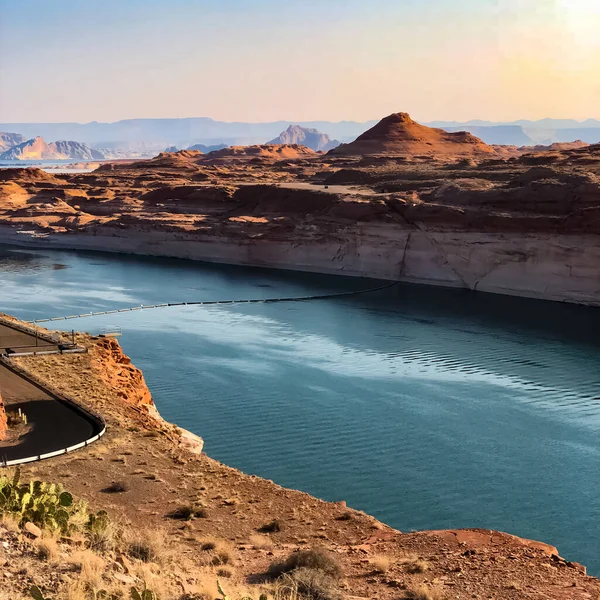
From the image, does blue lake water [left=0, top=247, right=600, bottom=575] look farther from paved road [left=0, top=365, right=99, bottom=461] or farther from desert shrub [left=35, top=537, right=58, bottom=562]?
desert shrub [left=35, top=537, right=58, bottom=562]

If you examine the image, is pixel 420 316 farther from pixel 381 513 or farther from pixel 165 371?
pixel 381 513

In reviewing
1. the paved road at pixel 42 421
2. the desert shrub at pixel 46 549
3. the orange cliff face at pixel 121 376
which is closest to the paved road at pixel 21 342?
the orange cliff face at pixel 121 376

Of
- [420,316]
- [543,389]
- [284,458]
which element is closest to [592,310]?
[420,316]

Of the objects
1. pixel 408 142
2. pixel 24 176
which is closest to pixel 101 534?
pixel 24 176

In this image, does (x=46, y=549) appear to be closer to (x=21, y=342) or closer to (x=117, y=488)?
(x=117, y=488)

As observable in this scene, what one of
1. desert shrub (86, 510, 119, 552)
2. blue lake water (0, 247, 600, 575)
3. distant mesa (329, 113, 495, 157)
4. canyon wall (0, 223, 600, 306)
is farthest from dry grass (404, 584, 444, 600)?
distant mesa (329, 113, 495, 157)

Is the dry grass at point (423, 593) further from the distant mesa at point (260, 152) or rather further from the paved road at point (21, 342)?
the distant mesa at point (260, 152)

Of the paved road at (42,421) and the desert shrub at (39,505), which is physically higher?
the desert shrub at (39,505)
